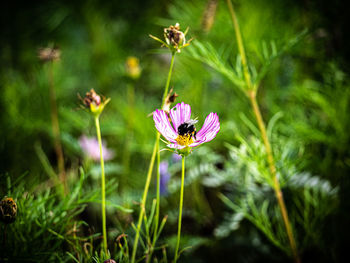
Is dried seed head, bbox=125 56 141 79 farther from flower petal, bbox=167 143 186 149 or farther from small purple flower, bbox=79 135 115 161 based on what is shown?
flower petal, bbox=167 143 186 149

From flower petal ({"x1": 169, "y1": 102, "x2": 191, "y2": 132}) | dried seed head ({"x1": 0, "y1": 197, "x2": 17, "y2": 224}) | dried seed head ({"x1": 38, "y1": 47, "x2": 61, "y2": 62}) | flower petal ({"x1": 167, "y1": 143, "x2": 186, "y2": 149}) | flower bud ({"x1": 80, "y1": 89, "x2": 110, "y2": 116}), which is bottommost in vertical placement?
dried seed head ({"x1": 0, "y1": 197, "x2": 17, "y2": 224})

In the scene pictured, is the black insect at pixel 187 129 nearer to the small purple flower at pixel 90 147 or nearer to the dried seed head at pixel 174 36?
the dried seed head at pixel 174 36

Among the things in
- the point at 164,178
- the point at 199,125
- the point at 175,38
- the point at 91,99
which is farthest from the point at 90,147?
the point at 175,38

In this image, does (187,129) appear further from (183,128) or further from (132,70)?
(132,70)

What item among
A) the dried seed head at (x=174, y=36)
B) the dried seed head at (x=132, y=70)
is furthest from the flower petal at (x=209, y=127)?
the dried seed head at (x=132, y=70)

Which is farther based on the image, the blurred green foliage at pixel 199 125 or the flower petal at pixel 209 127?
the blurred green foliage at pixel 199 125

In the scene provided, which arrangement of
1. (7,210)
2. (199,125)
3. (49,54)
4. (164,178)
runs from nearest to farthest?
(7,210)
(49,54)
(164,178)
(199,125)

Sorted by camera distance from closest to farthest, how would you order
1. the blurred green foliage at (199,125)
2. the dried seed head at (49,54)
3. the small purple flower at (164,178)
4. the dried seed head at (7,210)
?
the dried seed head at (7,210), the blurred green foliage at (199,125), the dried seed head at (49,54), the small purple flower at (164,178)

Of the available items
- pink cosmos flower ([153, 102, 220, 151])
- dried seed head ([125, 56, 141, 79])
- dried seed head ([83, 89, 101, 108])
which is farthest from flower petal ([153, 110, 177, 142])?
dried seed head ([125, 56, 141, 79])
